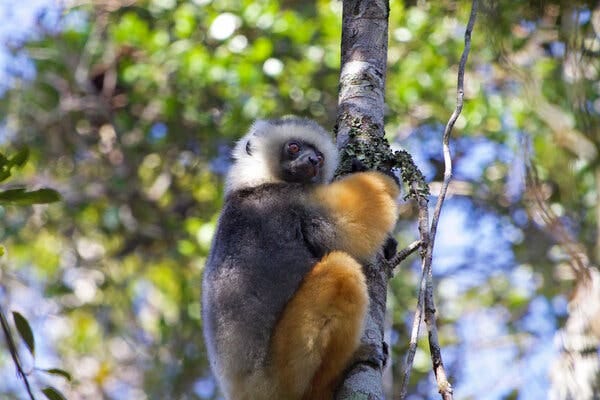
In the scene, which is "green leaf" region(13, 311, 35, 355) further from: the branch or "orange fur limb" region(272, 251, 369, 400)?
the branch

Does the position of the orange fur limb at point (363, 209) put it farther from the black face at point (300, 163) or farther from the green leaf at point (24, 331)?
the green leaf at point (24, 331)

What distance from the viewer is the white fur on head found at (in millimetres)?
5559

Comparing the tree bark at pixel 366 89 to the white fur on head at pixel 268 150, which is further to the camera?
the white fur on head at pixel 268 150

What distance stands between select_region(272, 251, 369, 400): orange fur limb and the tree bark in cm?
8

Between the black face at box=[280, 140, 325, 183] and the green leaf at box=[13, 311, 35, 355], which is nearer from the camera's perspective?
the green leaf at box=[13, 311, 35, 355]

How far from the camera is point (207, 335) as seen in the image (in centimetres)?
487

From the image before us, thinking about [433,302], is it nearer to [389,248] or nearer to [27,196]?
[389,248]

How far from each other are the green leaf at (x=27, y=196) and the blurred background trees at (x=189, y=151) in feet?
16.5

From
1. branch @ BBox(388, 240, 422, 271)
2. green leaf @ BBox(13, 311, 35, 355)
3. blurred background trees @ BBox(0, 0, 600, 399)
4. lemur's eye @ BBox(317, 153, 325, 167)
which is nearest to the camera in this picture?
green leaf @ BBox(13, 311, 35, 355)

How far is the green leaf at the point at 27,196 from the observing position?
357 centimetres

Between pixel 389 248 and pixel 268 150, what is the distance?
1.43 meters

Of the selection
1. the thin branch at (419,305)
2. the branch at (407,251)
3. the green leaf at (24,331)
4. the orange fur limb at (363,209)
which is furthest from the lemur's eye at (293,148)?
the green leaf at (24,331)

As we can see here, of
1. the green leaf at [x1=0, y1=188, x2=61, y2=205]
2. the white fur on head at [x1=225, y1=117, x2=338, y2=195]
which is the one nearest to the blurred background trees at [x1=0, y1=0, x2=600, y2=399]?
the white fur on head at [x1=225, y1=117, x2=338, y2=195]

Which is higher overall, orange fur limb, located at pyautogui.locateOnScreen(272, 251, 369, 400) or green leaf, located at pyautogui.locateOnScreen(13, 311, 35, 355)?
green leaf, located at pyautogui.locateOnScreen(13, 311, 35, 355)
